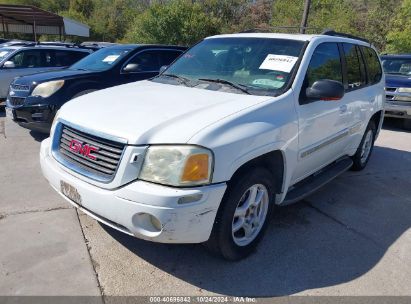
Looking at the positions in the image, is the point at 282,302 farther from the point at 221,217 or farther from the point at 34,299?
the point at 34,299

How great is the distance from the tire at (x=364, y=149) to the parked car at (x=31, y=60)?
7132 millimetres

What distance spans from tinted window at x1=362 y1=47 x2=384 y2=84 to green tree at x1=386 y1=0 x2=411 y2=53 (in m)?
17.0

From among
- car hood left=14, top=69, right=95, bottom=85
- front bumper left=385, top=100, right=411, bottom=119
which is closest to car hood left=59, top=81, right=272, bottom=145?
car hood left=14, top=69, right=95, bottom=85

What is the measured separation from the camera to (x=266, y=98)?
3260 millimetres

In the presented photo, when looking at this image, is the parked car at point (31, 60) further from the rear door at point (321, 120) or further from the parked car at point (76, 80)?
the rear door at point (321, 120)

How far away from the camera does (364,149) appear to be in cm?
572

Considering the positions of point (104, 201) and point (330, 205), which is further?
point (330, 205)

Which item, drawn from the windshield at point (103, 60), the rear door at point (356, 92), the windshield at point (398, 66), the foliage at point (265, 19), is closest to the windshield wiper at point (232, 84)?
the rear door at point (356, 92)

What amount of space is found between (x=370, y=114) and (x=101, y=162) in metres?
4.02

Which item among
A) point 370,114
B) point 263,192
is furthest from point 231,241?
point 370,114

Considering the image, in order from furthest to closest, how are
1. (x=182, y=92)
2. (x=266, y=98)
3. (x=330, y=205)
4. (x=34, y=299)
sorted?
1. (x=330, y=205)
2. (x=182, y=92)
3. (x=266, y=98)
4. (x=34, y=299)

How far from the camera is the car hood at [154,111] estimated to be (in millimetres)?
2684

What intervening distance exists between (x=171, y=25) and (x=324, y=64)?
2030 centimetres

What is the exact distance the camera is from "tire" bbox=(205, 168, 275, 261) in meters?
2.87
